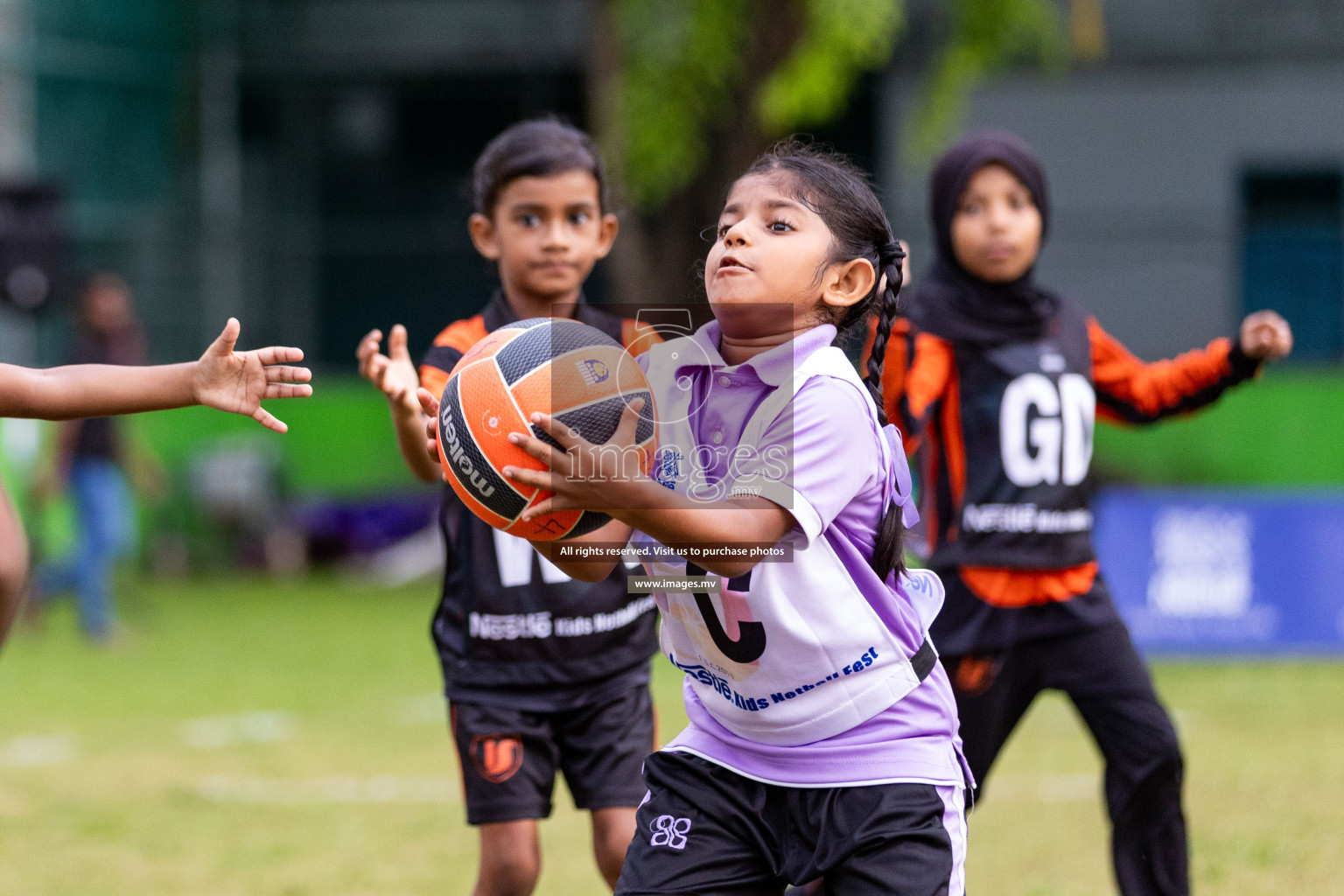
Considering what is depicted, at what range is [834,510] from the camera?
2689mm

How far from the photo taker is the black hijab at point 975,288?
176 inches

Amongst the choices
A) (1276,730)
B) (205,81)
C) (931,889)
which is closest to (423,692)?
(1276,730)

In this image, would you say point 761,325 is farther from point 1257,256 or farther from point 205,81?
point 205,81

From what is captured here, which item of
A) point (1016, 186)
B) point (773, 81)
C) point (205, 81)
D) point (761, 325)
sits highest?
point (205, 81)

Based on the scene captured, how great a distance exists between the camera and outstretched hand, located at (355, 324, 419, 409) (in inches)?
144

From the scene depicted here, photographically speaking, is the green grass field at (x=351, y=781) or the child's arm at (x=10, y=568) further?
the green grass field at (x=351, y=781)

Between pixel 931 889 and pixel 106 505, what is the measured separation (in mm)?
9077

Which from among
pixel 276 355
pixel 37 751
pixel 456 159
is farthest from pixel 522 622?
pixel 456 159

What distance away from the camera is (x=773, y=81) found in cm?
1245

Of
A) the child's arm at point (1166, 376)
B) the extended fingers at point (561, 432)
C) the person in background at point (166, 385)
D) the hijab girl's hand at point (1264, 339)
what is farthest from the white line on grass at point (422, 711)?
the extended fingers at point (561, 432)

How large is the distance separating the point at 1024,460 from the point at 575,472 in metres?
2.26

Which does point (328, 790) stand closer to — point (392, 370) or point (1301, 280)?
point (392, 370)

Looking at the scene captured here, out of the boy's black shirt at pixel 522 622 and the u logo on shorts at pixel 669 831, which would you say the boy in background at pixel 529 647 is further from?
the u logo on shorts at pixel 669 831

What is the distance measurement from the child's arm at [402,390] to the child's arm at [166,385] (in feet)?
1.66
